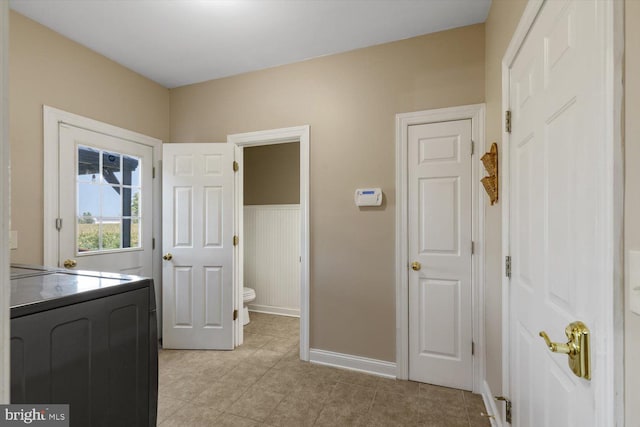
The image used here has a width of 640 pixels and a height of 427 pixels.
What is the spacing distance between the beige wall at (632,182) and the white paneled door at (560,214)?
3 cm

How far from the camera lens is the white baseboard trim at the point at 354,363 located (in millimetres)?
2334

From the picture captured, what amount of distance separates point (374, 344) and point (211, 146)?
2.30 metres

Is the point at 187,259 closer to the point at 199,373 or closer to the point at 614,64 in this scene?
the point at 199,373

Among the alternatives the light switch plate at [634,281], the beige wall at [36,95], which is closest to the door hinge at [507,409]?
the light switch plate at [634,281]

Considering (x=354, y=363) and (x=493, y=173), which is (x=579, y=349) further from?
(x=354, y=363)

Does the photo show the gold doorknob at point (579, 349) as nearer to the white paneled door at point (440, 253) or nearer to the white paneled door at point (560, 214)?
the white paneled door at point (560, 214)

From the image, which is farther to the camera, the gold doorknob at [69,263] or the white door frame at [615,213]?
the gold doorknob at [69,263]

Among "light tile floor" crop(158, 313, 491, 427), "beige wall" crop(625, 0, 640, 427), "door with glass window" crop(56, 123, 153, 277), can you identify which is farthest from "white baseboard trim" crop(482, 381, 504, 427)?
"door with glass window" crop(56, 123, 153, 277)

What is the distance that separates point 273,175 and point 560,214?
3473 millimetres

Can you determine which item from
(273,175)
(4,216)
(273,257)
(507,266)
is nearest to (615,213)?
(507,266)

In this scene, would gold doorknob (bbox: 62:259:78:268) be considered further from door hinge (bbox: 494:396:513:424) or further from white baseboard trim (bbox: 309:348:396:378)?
door hinge (bbox: 494:396:513:424)

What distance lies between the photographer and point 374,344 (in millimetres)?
2389

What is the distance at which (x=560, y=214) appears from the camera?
0.93 m

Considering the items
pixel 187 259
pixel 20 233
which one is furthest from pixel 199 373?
pixel 20 233
